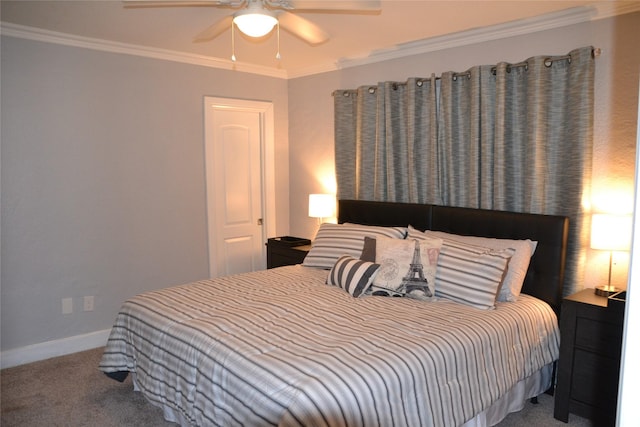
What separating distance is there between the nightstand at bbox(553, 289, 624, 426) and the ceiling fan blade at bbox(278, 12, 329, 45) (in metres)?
2.19

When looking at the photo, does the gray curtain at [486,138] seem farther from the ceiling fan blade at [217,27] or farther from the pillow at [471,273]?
the ceiling fan blade at [217,27]

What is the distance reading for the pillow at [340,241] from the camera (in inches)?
134

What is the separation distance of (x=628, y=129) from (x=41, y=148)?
4.00 meters

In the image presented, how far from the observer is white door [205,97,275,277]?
4371mm

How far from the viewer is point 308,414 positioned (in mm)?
1644

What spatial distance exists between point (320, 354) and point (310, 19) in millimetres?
2187

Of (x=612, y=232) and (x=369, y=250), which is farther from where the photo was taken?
(x=369, y=250)

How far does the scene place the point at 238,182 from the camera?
461 centimetres

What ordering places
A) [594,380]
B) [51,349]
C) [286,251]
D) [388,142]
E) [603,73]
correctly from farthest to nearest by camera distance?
[286,251] < [388,142] < [51,349] < [603,73] < [594,380]

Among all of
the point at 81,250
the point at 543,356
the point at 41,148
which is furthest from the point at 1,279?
the point at 543,356

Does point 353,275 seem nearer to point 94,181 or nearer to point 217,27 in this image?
point 217,27

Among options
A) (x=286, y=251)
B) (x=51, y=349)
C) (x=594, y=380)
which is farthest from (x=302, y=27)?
(x=51, y=349)

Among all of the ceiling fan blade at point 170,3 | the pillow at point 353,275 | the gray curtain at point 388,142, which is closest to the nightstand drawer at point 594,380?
the pillow at point 353,275

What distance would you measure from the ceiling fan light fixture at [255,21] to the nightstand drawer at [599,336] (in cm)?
235
